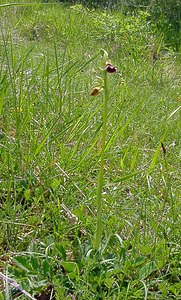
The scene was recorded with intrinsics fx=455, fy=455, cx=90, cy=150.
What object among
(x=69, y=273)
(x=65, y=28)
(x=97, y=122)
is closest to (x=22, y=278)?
(x=69, y=273)

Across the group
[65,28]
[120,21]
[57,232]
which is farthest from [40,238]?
[120,21]

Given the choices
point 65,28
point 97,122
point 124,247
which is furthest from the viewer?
point 65,28

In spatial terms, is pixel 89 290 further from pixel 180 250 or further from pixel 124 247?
pixel 180 250

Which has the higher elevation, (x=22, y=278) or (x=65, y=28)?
(x=22, y=278)

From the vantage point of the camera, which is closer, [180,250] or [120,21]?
[180,250]

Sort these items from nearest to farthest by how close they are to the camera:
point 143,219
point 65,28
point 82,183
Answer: point 143,219
point 82,183
point 65,28

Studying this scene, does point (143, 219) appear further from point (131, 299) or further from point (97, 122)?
point (97, 122)

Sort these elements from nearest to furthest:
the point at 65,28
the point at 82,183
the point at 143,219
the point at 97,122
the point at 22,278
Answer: the point at 22,278 → the point at 143,219 → the point at 82,183 → the point at 97,122 → the point at 65,28

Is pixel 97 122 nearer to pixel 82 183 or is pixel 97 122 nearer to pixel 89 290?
pixel 82 183

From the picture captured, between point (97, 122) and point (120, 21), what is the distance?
3582 mm

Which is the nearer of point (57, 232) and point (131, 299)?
point (131, 299)

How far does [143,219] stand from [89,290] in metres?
0.39

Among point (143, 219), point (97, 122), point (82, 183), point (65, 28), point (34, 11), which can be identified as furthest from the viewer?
point (34, 11)

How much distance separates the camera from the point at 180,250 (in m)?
1.33
